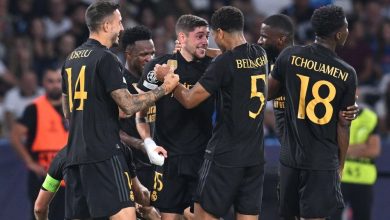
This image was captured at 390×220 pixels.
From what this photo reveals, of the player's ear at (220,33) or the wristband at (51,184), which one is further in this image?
the wristband at (51,184)

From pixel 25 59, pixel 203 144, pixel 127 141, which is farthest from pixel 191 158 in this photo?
pixel 25 59

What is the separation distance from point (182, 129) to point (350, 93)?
4.55ft

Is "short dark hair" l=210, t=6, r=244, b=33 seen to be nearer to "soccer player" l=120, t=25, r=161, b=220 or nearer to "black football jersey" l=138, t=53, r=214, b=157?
"black football jersey" l=138, t=53, r=214, b=157

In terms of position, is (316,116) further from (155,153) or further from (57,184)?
(57,184)

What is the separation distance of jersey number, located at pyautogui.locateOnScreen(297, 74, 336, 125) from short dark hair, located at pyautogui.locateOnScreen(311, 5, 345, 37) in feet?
1.27

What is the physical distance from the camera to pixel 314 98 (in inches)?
304

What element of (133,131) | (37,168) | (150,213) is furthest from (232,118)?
(37,168)

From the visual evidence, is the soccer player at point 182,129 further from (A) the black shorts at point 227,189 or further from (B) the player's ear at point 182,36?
(A) the black shorts at point 227,189

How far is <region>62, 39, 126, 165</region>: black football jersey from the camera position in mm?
7336

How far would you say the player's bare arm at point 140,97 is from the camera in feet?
24.0

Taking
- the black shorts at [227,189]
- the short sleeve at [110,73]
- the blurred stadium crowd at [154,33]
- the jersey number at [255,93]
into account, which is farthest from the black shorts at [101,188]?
the blurred stadium crowd at [154,33]

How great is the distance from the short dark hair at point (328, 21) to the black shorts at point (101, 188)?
1817 mm

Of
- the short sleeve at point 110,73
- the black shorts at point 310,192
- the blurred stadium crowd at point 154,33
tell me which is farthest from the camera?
the blurred stadium crowd at point 154,33

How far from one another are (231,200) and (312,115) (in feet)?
3.00
